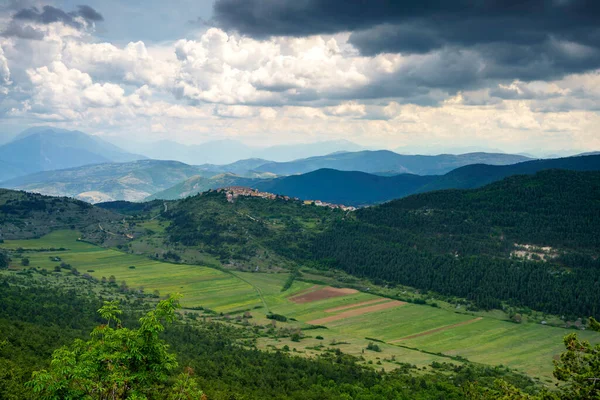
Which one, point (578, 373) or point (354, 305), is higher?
point (578, 373)

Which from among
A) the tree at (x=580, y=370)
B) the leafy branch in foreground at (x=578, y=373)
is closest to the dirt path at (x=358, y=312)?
the leafy branch in foreground at (x=578, y=373)

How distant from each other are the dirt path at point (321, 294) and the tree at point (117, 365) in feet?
439

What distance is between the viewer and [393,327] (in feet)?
443

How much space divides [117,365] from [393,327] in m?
116

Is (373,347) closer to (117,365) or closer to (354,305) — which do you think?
(354,305)

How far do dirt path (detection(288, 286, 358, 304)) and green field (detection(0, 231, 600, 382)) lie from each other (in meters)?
3.13

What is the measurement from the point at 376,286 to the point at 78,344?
536ft

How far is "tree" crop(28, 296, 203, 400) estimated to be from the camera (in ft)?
87.7

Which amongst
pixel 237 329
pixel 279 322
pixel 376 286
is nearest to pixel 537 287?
pixel 376 286

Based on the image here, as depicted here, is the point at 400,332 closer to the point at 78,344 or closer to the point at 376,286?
the point at 376,286

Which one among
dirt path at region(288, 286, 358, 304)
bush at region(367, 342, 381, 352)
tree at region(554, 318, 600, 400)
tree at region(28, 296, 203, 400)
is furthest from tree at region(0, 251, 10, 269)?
tree at region(554, 318, 600, 400)

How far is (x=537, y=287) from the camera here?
162 metres

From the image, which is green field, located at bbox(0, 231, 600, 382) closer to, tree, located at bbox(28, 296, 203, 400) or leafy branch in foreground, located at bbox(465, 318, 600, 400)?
leafy branch in foreground, located at bbox(465, 318, 600, 400)

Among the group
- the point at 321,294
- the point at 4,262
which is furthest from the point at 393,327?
the point at 4,262
